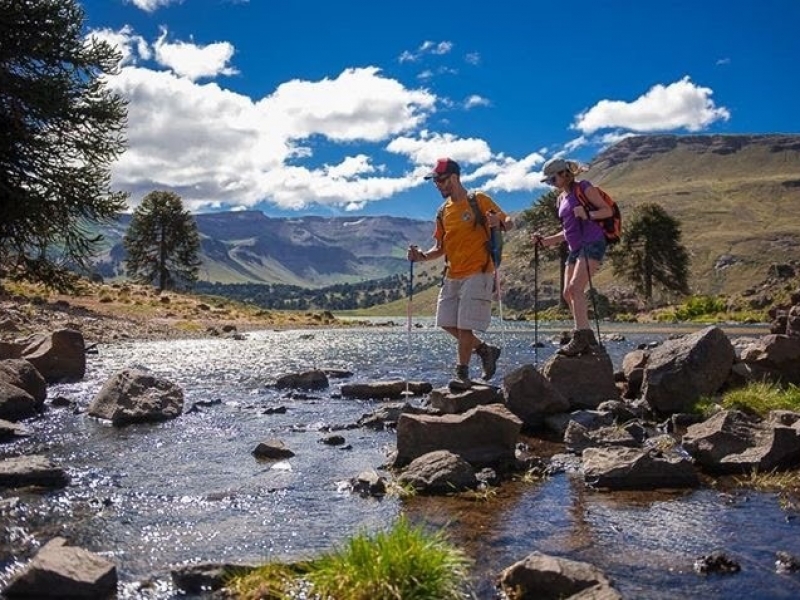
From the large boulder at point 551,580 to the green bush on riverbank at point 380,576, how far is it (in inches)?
17.5

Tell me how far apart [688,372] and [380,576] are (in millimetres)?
10518

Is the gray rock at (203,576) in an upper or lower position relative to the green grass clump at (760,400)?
lower

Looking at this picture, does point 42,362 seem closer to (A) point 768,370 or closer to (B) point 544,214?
(A) point 768,370

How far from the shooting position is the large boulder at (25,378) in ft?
52.6

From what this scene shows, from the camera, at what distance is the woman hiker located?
515 inches

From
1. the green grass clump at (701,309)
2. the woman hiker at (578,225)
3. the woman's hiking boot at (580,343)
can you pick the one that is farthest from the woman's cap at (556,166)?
the green grass clump at (701,309)

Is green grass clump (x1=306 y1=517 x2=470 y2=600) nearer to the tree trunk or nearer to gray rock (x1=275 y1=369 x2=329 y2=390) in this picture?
gray rock (x1=275 y1=369 x2=329 y2=390)

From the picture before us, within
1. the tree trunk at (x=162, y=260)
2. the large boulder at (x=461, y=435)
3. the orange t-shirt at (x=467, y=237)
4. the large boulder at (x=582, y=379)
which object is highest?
the tree trunk at (x=162, y=260)

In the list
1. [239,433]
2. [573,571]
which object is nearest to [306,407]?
[239,433]

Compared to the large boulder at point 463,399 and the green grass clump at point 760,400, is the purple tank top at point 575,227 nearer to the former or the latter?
the large boulder at point 463,399

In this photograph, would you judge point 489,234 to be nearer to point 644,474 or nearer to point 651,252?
point 644,474

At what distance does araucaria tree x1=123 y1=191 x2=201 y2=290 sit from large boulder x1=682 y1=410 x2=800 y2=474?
88.9m

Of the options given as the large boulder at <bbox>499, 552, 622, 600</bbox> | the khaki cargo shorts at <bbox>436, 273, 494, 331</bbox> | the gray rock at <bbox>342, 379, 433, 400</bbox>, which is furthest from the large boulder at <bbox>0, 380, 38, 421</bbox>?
the large boulder at <bbox>499, 552, 622, 600</bbox>

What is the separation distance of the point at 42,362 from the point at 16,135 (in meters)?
9.26
